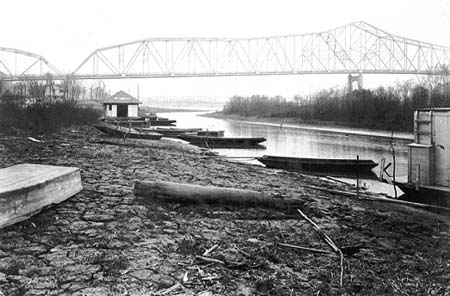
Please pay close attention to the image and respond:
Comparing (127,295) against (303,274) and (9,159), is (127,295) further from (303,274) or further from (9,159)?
(9,159)

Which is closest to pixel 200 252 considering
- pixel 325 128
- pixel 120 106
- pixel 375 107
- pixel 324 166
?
pixel 324 166

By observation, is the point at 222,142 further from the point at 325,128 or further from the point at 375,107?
the point at 325,128

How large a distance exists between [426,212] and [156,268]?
718cm

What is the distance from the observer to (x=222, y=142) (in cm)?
2775

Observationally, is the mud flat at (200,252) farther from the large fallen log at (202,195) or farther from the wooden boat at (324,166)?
the wooden boat at (324,166)

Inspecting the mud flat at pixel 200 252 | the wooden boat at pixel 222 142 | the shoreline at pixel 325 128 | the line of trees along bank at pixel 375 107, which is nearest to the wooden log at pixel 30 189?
the mud flat at pixel 200 252

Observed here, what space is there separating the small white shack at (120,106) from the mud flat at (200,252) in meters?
36.6

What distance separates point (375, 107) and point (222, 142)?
2317 centimetres

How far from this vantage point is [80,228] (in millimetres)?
4371

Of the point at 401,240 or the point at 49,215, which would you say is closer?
the point at 49,215

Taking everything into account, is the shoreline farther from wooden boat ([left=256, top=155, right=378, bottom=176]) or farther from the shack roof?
the shack roof

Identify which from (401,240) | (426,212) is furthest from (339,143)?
(401,240)

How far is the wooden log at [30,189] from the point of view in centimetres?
384

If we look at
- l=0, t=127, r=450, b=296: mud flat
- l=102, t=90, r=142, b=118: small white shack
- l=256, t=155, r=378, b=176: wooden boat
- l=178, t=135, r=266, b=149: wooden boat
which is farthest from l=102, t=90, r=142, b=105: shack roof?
l=0, t=127, r=450, b=296: mud flat
